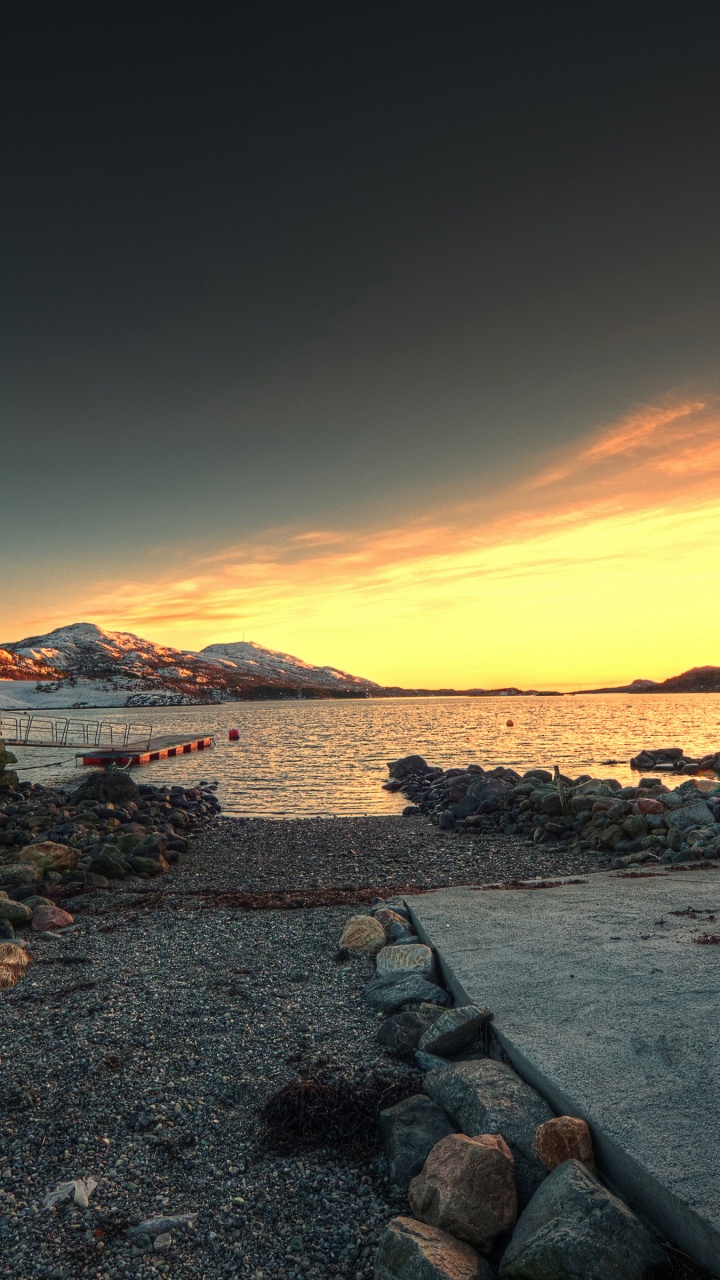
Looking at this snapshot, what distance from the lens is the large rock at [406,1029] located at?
599 cm

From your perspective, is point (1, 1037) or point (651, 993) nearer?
point (651, 993)

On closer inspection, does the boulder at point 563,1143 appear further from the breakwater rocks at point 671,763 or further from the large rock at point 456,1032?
the breakwater rocks at point 671,763

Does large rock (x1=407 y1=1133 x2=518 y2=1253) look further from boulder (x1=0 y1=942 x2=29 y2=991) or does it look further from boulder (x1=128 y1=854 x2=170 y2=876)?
boulder (x1=128 y1=854 x2=170 y2=876)

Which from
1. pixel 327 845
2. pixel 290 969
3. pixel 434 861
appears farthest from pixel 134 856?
pixel 290 969

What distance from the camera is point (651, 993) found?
593 cm

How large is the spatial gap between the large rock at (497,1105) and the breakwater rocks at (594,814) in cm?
913

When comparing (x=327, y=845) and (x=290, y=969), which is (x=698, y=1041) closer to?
(x=290, y=969)

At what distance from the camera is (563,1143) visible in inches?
163

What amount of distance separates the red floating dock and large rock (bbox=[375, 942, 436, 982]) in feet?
116

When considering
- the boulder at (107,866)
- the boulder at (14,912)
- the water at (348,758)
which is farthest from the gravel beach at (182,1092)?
the water at (348,758)

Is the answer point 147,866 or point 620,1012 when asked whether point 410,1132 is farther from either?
point 147,866

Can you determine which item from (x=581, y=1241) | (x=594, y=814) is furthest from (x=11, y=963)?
(x=594, y=814)

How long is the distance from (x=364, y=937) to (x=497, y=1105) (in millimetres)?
4016

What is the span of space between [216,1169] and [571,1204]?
2.29 metres
